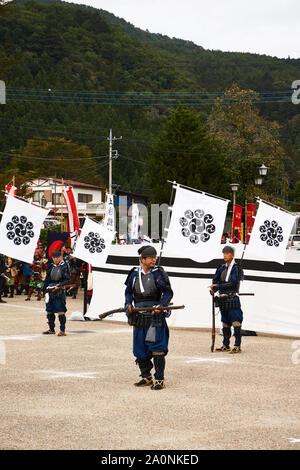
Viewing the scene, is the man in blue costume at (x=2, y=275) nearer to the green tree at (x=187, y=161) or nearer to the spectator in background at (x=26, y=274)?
the spectator in background at (x=26, y=274)

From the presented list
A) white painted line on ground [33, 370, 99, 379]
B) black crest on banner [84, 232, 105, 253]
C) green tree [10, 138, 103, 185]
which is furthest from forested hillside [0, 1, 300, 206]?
white painted line on ground [33, 370, 99, 379]

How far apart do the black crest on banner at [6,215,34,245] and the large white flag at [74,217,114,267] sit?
1304 mm

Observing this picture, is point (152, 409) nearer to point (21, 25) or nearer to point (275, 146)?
point (275, 146)

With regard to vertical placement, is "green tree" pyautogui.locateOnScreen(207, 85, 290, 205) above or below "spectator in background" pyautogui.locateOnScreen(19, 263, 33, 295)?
above

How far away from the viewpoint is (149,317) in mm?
9461

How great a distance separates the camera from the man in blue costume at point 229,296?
1285 centimetres

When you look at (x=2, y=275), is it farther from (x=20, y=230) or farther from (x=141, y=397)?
(x=141, y=397)

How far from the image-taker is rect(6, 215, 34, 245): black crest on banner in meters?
18.4

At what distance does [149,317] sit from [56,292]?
19.8ft

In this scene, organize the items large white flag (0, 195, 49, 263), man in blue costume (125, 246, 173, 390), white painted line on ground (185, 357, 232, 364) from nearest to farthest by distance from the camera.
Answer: man in blue costume (125, 246, 173, 390), white painted line on ground (185, 357, 232, 364), large white flag (0, 195, 49, 263)

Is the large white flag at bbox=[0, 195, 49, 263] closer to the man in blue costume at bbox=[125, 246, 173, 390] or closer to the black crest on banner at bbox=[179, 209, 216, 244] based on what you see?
the black crest on banner at bbox=[179, 209, 216, 244]

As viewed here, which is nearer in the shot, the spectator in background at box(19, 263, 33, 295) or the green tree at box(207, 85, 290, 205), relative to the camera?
the spectator in background at box(19, 263, 33, 295)

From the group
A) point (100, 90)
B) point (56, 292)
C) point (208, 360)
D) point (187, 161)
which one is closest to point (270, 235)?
point (208, 360)
